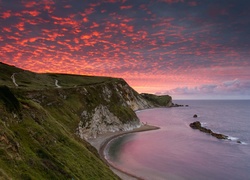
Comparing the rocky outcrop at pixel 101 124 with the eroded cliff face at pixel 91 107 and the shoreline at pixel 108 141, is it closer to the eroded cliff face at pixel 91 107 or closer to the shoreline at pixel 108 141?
the eroded cliff face at pixel 91 107

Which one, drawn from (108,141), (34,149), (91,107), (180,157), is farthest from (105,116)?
(34,149)

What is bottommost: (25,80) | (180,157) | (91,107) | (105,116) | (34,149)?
(180,157)

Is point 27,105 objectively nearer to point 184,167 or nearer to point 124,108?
point 184,167

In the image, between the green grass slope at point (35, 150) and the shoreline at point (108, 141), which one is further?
the shoreline at point (108, 141)

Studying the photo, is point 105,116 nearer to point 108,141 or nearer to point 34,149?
point 108,141

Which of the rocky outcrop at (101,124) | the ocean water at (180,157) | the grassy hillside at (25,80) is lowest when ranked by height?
the ocean water at (180,157)

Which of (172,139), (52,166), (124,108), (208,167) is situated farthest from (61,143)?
(124,108)

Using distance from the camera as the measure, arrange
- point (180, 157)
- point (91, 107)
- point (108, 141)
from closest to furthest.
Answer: point (180, 157), point (108, 141), point (91, 107)

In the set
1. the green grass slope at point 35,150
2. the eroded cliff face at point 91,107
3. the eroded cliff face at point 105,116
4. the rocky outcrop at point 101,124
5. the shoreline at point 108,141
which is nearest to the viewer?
the green grass slope at point 35,150

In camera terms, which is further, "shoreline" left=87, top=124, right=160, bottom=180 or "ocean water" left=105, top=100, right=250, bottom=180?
"ocean water" left=105, top=100, right=250, bottom=180

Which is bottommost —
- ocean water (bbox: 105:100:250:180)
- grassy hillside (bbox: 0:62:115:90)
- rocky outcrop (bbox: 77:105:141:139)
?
ocean water (bbox: 105:100:250:180)

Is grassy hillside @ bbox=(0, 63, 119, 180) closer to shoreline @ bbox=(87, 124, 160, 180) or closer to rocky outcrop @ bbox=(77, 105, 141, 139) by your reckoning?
shoreline @ bbox=(87, 124, 160, 180)

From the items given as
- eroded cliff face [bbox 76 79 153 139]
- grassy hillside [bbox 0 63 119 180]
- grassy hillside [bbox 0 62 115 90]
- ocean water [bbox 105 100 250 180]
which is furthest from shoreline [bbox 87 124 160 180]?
grassy hillside [bbox 0 62 115 90]

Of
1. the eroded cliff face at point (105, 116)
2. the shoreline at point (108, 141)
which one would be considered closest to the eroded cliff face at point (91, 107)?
the eroded cliff face at point (105, 116)
